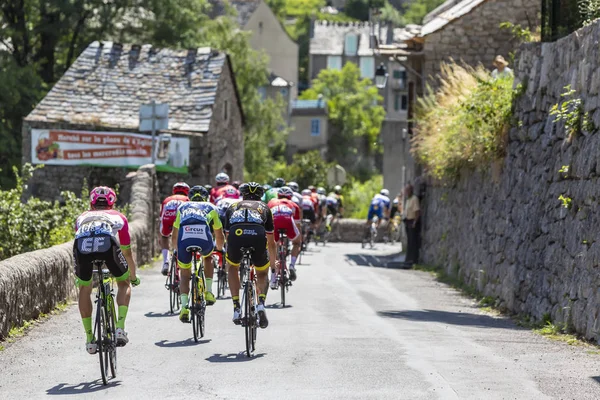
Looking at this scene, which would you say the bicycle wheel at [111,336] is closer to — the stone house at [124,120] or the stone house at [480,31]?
the stone house at [480,31]

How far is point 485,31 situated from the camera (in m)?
33.3

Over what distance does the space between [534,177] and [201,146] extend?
2270 centimetres

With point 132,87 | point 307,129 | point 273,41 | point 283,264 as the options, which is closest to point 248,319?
point 283,264

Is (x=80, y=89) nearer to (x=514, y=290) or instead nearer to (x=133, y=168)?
(x=133, y=168)

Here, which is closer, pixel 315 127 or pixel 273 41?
pixel 315 127

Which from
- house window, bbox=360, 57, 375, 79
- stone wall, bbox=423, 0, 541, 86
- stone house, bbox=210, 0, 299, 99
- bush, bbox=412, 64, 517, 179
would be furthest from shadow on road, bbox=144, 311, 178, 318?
house window, bbox=360, 57, 375, 79

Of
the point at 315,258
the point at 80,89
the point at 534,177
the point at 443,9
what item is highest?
the point at 443,9

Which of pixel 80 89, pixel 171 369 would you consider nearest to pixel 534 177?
pixel 171 369

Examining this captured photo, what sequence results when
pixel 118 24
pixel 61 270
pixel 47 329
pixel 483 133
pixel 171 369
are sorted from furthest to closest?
pixel 118 24
pixel 483 133
pixel 61 270
pixel 47 329
pixel 171 369

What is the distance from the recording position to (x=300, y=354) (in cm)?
1170

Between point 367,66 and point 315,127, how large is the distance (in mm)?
20209

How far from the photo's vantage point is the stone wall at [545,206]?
547 inches

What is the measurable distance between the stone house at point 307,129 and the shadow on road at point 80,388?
88.5m

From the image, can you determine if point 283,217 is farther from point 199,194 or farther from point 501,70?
point 501,70
